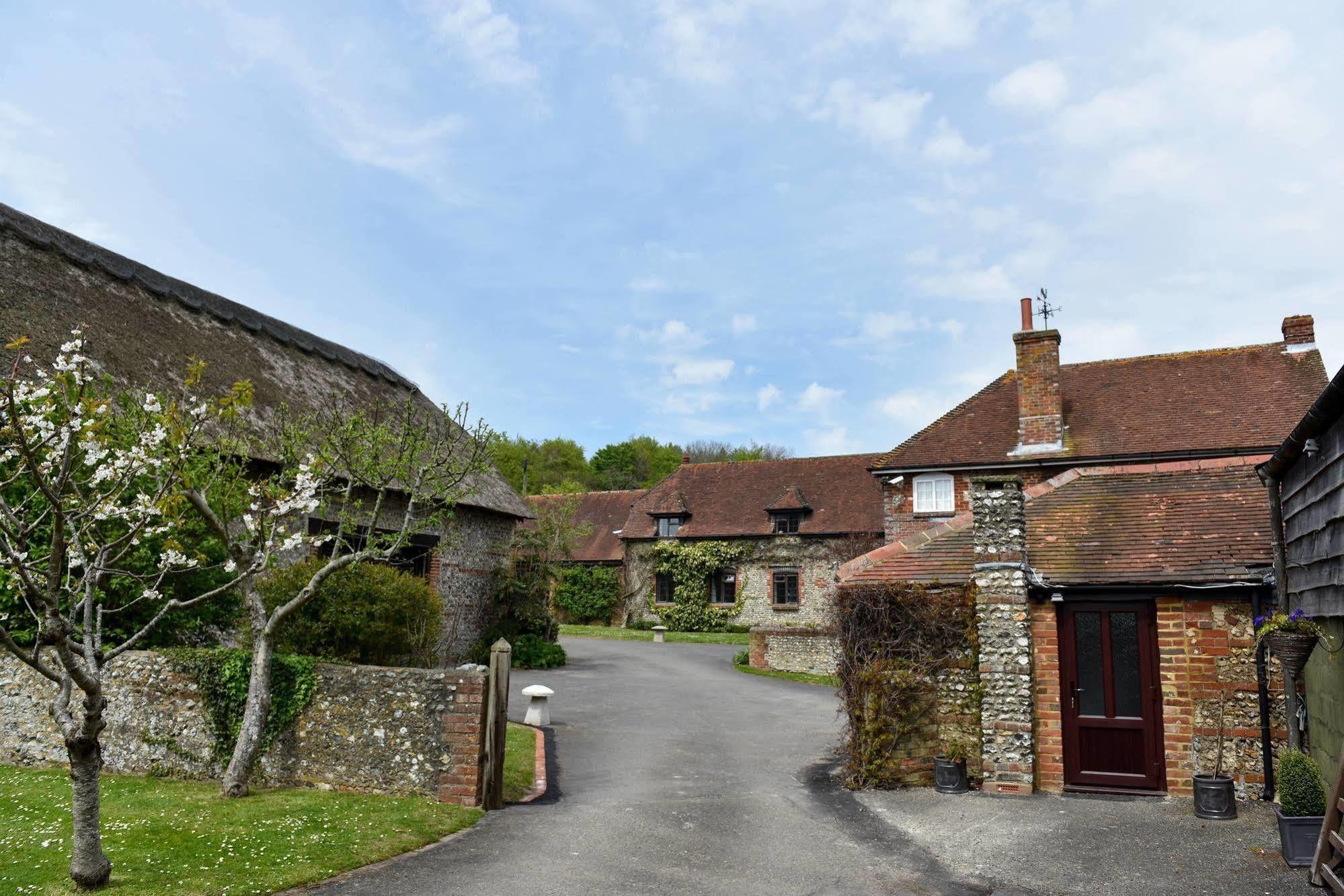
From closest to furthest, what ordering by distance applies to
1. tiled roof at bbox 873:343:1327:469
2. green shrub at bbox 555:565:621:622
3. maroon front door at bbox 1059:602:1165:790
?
maroon front door at bbox 1059:602:1165:790 < tiled roof at bbox 873:343:1327:469 < green shrub at bbox 555:565:621:622

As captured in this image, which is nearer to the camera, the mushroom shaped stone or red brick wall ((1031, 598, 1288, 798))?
red brick wall ((1031, 598, 1288, 798))

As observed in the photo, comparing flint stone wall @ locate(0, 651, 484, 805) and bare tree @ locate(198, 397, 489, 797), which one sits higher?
bare tree @ locate(198, 397, 489, 797)

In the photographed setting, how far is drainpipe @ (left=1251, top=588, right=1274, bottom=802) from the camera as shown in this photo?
9695mm

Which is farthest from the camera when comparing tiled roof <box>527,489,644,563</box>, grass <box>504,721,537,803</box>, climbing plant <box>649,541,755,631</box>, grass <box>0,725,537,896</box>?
tiled roof <box>527,489,644,563</box>

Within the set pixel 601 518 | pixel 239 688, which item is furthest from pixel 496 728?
pixel 601 518

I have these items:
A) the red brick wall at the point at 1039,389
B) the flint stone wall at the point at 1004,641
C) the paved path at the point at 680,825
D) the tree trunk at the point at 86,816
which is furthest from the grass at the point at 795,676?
the tree trunk at the point at 86,816

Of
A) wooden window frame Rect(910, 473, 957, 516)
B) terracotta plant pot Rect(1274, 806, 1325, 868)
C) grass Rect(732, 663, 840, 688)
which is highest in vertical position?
wooden window frame Rect(910, 473, 957, 516)

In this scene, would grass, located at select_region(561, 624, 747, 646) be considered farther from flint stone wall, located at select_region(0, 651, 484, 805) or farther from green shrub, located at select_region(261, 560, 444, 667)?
flint stone wall, located at select_region(0, 651, 484, 805)

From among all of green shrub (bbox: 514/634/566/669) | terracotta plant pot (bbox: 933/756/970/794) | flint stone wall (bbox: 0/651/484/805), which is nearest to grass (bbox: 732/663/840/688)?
green shrub (bbox: 514/634/566/669)

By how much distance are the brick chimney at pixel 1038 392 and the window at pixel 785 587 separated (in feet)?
49.3

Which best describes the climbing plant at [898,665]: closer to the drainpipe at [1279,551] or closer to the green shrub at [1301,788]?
the drainpipe at [1279,551]

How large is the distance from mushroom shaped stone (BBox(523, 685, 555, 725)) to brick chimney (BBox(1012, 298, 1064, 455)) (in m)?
13.6

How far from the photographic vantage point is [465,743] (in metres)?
9.09

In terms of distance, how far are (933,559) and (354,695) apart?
7.75 m
